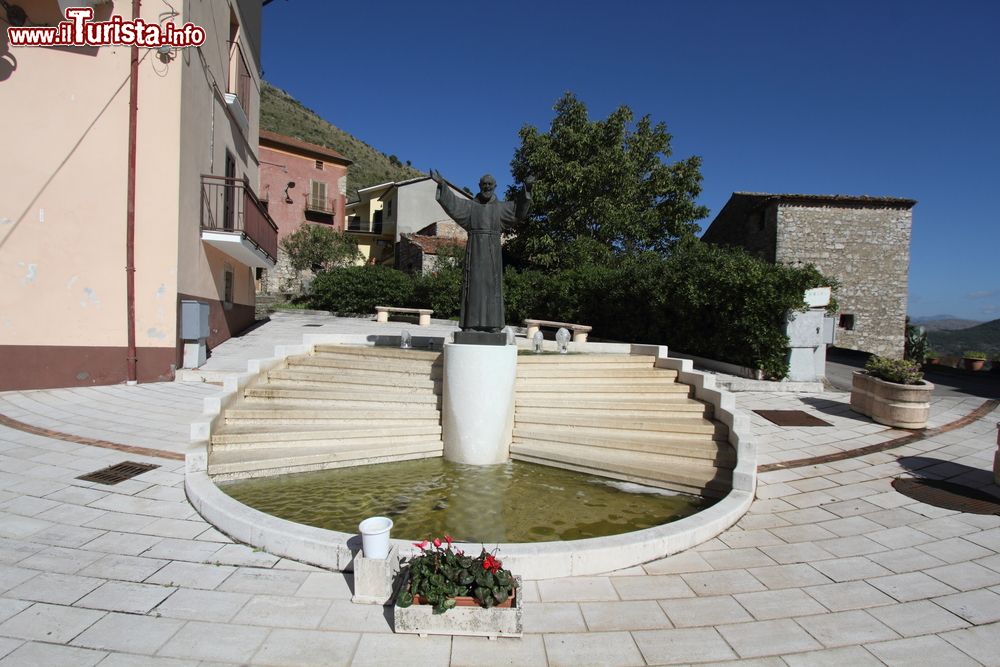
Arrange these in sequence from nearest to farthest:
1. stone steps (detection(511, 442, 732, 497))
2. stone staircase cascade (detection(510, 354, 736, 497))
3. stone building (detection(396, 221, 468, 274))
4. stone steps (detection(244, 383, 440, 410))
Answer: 1. stone steps (detection(511, 442, 732, 497))
2. stone staircase cascade (detection(510, 354, 736, 497))
3. stone steps (detection(244, 383, 440, 410))
4. stone building (detection(396, 221, 468, 274))

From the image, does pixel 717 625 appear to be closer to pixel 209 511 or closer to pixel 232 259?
pixel 209 511

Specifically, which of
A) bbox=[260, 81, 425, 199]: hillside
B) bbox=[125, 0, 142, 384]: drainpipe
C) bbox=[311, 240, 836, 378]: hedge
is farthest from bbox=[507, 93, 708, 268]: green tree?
bbox=[260, 81, 425, 199]: hillside

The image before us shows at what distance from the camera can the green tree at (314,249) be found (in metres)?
29.7

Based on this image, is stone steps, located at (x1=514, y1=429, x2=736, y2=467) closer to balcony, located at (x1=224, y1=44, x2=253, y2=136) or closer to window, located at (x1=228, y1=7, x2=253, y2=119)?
balcony, located at (x1=224, y1=44, x2=253, y2=136)

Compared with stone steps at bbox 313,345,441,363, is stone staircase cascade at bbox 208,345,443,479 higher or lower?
lower

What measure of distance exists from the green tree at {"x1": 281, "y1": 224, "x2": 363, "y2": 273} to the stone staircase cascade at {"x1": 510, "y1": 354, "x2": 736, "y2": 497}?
80.1ft

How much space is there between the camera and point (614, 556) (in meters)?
3.80

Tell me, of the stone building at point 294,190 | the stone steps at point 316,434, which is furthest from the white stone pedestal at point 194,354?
the stone building at point 294,190

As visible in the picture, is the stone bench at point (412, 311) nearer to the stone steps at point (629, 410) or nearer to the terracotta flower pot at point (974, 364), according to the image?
the stone steps at point (629, 410)

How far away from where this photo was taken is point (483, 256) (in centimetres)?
691

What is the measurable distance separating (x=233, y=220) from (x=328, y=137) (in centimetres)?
5669

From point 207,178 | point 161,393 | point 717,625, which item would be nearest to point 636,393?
point 717,625

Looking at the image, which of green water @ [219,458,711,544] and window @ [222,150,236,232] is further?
window @ [222,150,236,232]

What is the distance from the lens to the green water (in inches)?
178
